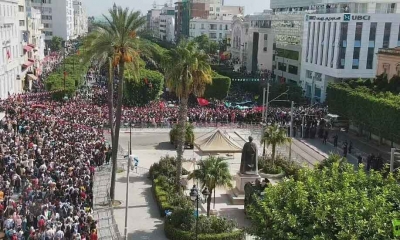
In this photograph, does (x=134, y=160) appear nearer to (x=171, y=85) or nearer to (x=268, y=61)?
(x=171, y=85)

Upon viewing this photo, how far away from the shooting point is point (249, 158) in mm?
27969

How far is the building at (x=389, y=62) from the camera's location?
47.6m

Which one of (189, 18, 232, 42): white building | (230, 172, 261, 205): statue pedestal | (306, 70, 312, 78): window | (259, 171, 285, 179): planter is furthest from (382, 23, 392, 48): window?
(189, 18, 232, 42): white building

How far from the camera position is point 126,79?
181 ft

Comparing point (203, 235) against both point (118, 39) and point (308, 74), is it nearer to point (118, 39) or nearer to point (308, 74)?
point (118, 39)

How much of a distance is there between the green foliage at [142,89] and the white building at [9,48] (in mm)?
14374

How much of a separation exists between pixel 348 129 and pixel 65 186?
34151 mm

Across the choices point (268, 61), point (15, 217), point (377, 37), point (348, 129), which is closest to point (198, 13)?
point (268, 61)

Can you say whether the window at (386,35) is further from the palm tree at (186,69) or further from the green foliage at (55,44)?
the green foliage at (55,44)

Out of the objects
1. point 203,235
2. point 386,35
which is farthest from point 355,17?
point 203,235

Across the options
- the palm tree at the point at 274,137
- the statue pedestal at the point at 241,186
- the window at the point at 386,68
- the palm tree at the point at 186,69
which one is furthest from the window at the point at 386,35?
the palm tree at the point at 186,69

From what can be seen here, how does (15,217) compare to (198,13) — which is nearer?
(15,217)


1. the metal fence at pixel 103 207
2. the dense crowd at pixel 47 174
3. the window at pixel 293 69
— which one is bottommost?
the metal fence at pixel 103 207

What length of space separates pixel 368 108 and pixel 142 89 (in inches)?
982
